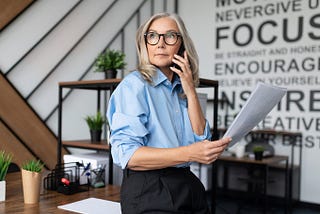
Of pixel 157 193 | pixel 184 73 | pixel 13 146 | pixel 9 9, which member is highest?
pixel 9 9

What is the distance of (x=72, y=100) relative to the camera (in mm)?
4137

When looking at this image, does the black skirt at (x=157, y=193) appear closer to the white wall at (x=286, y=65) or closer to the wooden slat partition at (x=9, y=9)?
the wooden slat partition at (x=9, y=9)

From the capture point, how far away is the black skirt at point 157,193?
1.04 m

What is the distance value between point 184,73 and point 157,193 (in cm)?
38

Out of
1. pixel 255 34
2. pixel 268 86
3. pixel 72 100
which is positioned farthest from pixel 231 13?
pixel 268 86

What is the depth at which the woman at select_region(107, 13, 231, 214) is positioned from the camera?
0.99 meters

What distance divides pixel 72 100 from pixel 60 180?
2.38 meters

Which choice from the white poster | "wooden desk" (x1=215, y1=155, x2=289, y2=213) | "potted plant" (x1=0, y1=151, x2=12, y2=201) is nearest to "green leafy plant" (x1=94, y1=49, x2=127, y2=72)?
"potted plant" (x1=0, y1=151, x2=12, y2=201)

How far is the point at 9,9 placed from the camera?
3.34 m

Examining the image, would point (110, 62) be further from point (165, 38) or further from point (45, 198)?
point (165, 38)

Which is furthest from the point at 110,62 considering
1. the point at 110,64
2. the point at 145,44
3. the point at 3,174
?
the point at 145,44

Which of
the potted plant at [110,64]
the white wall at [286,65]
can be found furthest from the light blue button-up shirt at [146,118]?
the white wall at [286,65]

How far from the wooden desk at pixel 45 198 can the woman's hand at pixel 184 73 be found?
0.77 metres

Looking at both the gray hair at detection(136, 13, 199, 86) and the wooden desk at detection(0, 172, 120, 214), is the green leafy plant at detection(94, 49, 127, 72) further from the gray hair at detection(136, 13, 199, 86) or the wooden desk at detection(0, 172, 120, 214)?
the gray hair at detection(136, 13, 199, 86)
